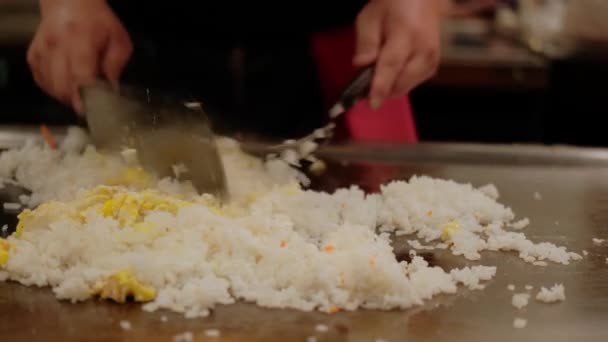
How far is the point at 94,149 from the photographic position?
124 cm

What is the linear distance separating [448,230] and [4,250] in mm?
486

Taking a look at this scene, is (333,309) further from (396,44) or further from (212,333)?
(396,44)

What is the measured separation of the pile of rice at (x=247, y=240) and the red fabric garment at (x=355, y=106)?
0.36 metres

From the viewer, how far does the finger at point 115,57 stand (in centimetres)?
138

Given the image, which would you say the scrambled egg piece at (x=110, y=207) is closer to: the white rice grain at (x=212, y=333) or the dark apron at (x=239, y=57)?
the white rice grain at (x=212, y=333)

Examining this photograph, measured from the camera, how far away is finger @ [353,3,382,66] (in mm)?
1333

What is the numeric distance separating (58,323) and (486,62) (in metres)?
1.66

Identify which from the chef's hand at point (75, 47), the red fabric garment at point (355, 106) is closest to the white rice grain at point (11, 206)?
the chef's hand at point (75, 47)

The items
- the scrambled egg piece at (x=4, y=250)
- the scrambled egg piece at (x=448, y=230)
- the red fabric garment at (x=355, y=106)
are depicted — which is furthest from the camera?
the red fabric garment at (x=355, y=106)

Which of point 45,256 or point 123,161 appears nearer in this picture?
point 45,256

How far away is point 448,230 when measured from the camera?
1.02 metres

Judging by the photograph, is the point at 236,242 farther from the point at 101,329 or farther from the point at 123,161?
the point at 123,161

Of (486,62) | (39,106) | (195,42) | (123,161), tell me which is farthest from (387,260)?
(39,106)

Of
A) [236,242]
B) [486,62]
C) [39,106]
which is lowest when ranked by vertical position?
[39,106]
